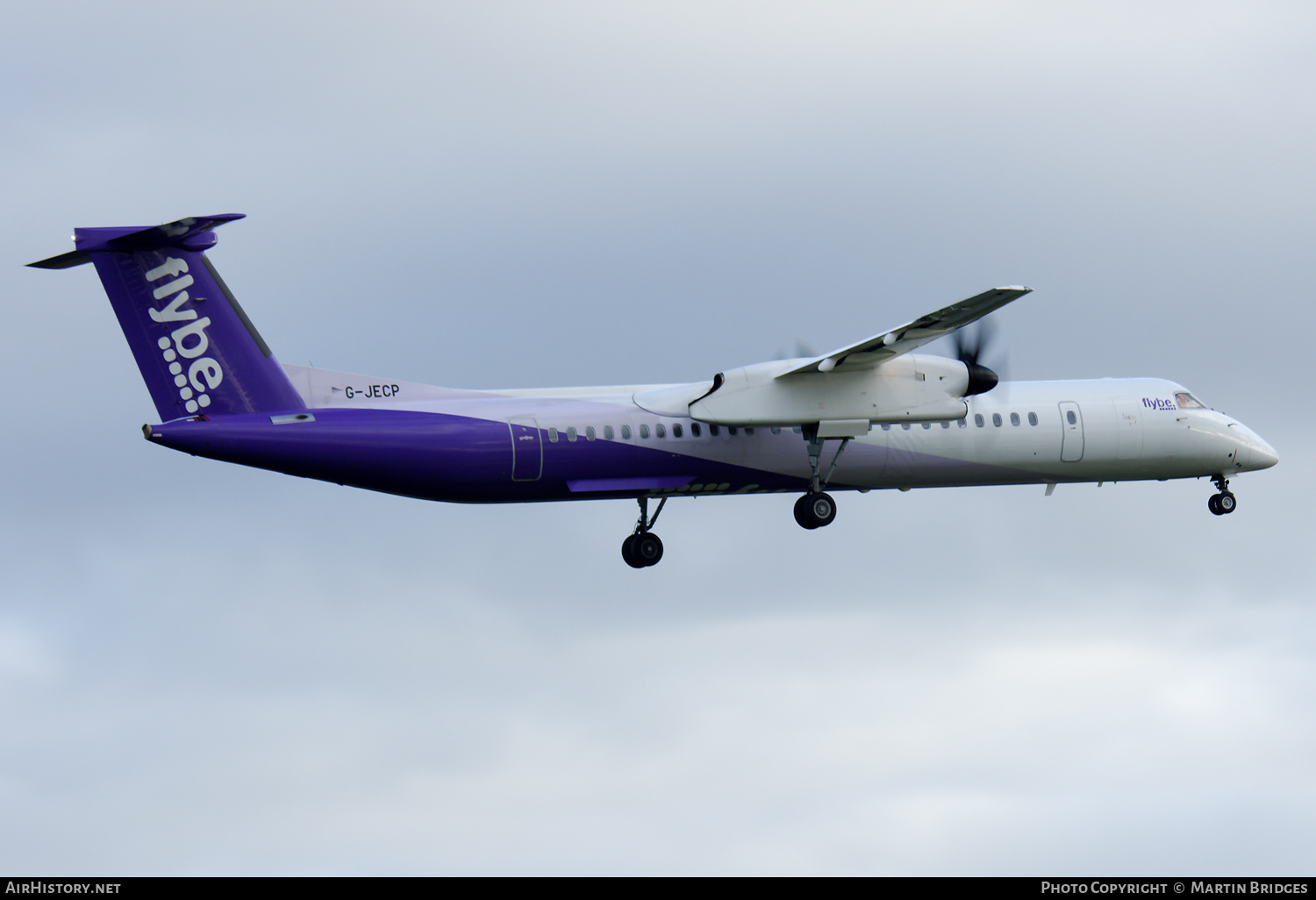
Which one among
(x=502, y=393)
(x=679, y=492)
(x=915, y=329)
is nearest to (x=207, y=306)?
(x=502, y=393)

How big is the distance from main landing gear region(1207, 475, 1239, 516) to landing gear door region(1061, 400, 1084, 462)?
3843 millimetres

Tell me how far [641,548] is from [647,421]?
346 centimetres

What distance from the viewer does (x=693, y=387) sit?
31109 millimetres

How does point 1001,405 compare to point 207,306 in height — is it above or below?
below

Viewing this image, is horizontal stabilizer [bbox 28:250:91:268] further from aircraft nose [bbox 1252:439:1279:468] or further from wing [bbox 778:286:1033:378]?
aircraft nose [bbox 1252:439:1279:468]

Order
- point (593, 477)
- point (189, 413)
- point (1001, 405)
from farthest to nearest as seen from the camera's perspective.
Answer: point (1001, 405) < point (593, 477) < point (189, 413)

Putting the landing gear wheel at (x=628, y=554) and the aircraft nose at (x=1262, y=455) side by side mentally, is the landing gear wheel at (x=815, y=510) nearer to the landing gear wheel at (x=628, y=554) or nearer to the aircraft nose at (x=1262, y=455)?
the landing gear wheel at (x=628, y=554)

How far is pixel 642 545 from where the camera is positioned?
3353cm

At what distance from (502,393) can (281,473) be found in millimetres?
4393

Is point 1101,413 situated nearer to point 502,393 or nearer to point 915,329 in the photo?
point 915,329

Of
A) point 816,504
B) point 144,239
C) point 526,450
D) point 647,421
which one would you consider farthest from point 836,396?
point 144,239

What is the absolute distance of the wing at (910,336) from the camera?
28688 mm

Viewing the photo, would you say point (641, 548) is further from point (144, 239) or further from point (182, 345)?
point (144, 239)

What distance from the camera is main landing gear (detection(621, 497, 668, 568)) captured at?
1319 inches
